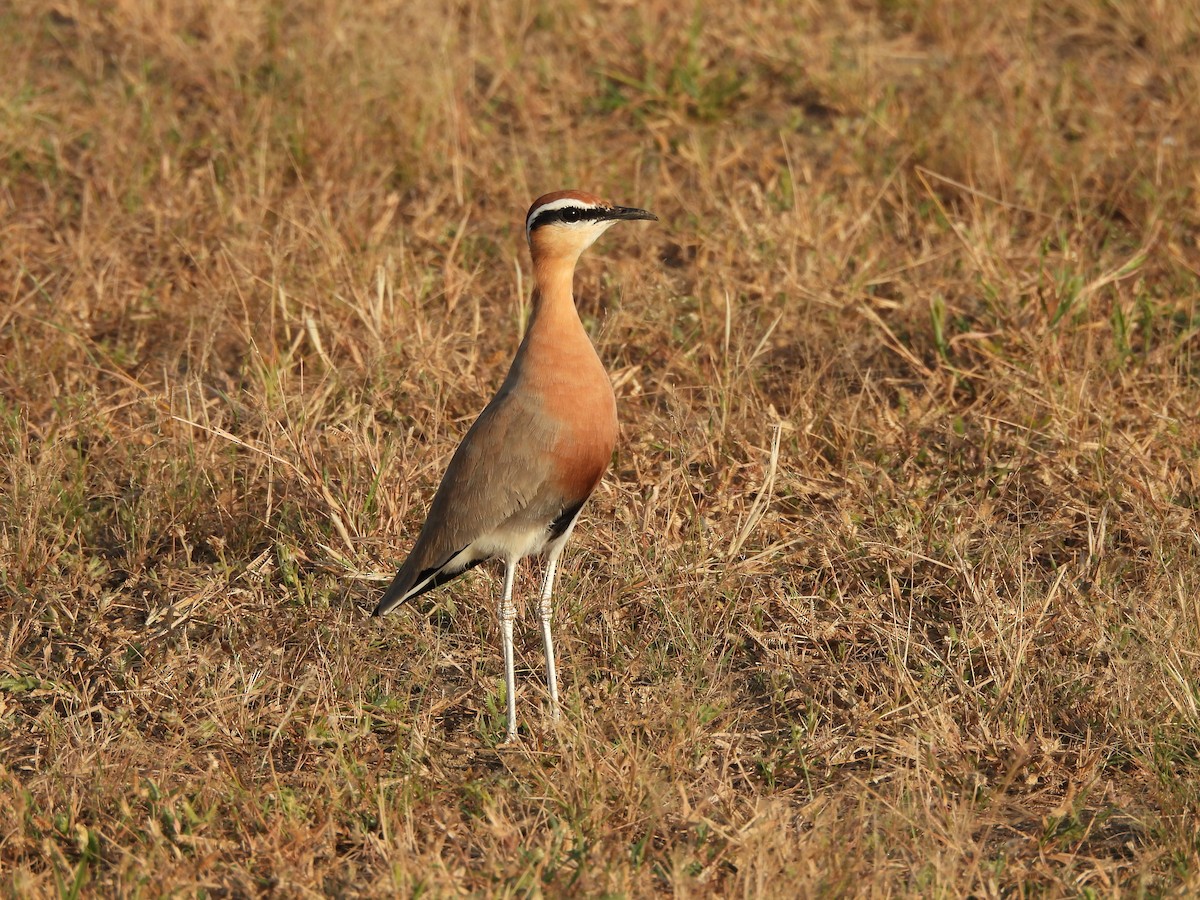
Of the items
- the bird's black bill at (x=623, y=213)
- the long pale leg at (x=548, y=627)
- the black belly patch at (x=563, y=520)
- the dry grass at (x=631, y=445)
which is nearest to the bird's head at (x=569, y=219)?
the bird's black bill at (x=623, y=213)

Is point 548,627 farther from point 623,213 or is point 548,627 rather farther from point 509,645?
Result: point 623,213

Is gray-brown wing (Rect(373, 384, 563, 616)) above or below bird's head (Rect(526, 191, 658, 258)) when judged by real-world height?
below

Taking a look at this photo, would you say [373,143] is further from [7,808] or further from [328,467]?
[7,808]

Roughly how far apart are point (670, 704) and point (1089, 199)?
3693 millimetres

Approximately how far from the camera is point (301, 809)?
380 cm

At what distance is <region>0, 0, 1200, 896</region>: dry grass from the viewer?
3.84 metres

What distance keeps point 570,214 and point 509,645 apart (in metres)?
1.27

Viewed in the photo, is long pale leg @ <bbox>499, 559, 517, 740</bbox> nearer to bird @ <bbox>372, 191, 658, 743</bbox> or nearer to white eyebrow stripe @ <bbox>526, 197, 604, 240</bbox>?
bird @ <bbox>372, 191, 658, 743</bbox>

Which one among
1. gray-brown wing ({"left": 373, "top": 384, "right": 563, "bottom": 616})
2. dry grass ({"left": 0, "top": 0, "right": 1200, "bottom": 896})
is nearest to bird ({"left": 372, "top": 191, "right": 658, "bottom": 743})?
gray-brown wing ({"left": 373, "top": 384, "right": 563, "bottom": 616})

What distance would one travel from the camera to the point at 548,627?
4359mm

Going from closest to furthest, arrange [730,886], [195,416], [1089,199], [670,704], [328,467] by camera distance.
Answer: [730,886] → [670,704] → [328,467] → [195,416] → [1089,199]

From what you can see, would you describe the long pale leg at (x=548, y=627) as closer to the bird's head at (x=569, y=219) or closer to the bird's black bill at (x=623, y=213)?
the bird's head at (x=569, y=219)

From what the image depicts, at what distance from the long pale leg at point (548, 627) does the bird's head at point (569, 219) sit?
89 cm

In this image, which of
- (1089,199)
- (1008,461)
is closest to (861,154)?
(1089,199)
